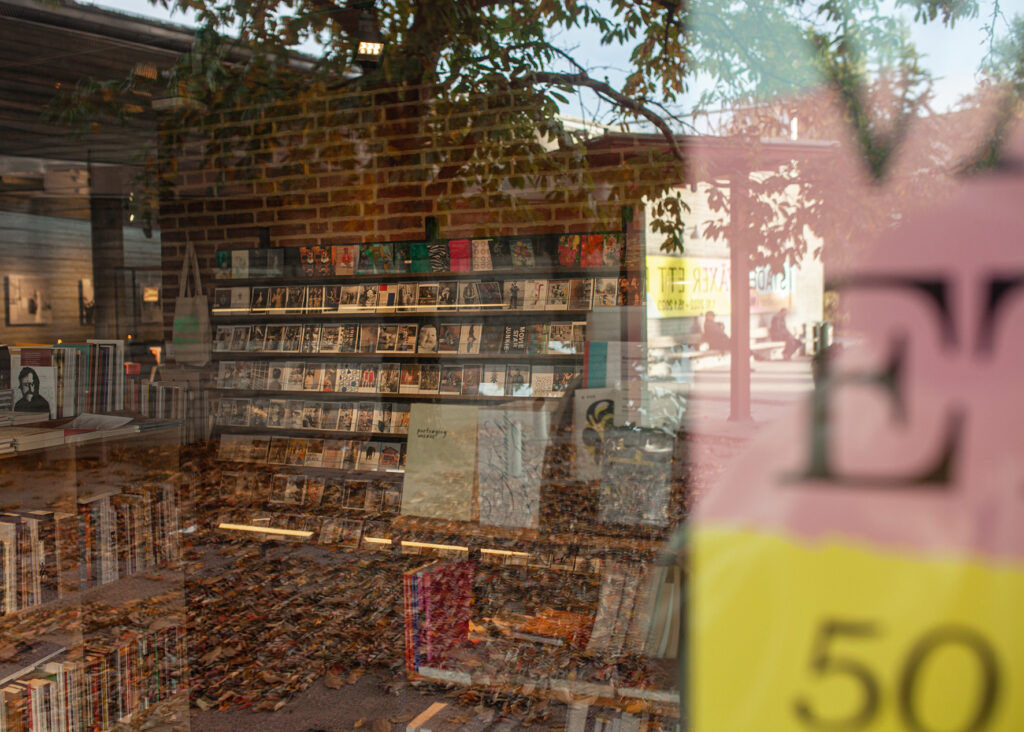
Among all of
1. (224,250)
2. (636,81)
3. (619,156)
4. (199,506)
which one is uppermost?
(636,81)

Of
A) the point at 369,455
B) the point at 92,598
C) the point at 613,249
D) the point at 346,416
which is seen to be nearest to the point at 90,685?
the point at 92,598

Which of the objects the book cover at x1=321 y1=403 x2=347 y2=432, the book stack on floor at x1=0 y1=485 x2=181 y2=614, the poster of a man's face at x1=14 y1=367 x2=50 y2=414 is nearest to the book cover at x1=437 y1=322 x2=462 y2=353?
the book cover at x1=321 y1=403 x2=347 y2=432

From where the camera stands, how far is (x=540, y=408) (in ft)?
14.4

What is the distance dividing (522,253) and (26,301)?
24.7 feet

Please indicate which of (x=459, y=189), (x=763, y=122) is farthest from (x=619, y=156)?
(x=763, y=122)

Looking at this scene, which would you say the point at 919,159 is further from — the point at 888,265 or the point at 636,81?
the point at 636,81

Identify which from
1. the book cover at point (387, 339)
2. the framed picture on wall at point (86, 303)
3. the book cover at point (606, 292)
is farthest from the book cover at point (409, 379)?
the framed picture on wall at point (86, 303)

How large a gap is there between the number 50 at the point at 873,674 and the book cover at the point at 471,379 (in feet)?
13.7

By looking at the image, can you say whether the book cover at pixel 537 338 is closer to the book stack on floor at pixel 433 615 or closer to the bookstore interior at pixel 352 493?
the bookstore interior at pixel 352 493

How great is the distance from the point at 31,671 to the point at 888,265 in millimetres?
2631

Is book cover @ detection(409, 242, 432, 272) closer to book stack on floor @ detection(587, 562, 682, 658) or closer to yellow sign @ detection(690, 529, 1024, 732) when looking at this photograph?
book stack on floor @ detection(587, 562, 682, 658)

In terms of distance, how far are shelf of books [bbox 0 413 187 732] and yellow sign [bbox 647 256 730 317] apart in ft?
8.75

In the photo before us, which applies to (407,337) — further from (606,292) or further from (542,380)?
(606,292)

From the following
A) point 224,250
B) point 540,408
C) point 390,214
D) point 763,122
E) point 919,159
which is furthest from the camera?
point 224,250
